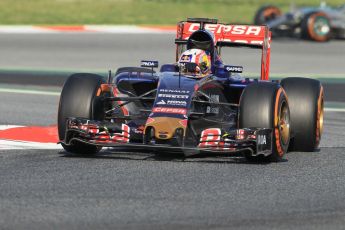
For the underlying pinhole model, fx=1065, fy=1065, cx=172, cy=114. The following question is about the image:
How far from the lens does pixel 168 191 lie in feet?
28.1

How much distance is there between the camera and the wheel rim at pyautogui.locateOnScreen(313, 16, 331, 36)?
2667cm

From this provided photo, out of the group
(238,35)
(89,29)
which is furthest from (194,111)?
(89,29)

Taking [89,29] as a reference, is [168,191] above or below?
below

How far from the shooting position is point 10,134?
12.0m

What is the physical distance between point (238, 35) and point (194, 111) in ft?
7.44

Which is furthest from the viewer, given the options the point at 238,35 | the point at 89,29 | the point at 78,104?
the point at 89,29

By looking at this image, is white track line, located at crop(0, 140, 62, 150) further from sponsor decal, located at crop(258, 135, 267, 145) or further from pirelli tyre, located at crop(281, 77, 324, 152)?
pirelli tyre, located at crop(281, 77, 324, 152)

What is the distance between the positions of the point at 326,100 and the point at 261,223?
874 cm

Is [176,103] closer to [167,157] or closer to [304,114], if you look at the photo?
[167,157]

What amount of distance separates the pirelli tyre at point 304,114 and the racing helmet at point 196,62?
856 mm

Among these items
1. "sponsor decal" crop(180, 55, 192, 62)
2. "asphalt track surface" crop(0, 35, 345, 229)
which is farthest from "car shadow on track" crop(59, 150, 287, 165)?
"sponsor decal" crop(180, 55, 192, 62)

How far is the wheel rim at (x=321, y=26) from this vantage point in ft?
87.5

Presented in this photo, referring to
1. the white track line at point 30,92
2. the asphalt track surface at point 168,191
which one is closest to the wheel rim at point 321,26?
the white track line at point 30,92

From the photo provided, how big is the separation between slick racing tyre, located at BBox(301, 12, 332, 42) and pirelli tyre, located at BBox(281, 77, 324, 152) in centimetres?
1578
